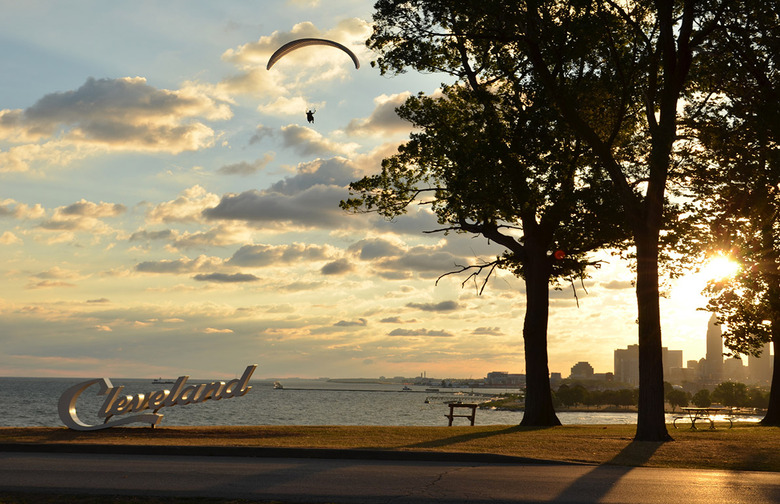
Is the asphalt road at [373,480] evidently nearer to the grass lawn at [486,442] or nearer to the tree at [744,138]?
the grass lawn at [486,442]

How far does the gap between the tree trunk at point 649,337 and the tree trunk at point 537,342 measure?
8.06m

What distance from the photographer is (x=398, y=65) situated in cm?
3453

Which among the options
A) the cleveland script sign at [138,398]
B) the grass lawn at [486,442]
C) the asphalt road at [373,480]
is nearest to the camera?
the asphalt road at [373,480]

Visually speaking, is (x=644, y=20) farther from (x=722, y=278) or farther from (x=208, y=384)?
(x=208, y=384)

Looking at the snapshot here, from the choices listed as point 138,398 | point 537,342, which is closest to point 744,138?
point 537,342

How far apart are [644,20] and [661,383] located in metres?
13.4

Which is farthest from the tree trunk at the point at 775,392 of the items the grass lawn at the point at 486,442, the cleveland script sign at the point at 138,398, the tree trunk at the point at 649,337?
the cleveland script sign at the point at 138,398

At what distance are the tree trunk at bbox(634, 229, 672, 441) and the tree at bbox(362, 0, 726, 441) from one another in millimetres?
31

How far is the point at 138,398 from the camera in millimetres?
28484

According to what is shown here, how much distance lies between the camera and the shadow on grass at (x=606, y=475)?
42.8ft

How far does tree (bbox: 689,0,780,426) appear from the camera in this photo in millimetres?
A: 27422

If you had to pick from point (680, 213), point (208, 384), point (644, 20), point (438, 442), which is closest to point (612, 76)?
point (644, 20)

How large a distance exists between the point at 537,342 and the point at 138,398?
52.8 feet

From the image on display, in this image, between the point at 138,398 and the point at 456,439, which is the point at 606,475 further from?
the point at 138,398
